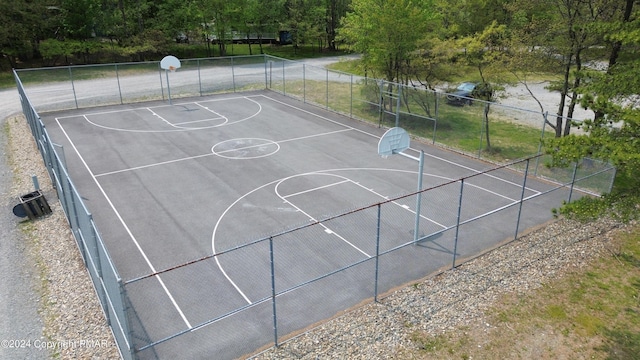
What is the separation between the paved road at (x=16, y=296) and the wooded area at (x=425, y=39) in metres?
11.3

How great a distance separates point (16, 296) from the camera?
1102 cm

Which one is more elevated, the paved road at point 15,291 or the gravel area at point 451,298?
the paved road at point 15,291

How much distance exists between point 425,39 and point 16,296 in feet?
71.5

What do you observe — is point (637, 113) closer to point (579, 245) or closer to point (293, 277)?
point (579, 245)

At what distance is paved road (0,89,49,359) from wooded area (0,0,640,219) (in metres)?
11.3

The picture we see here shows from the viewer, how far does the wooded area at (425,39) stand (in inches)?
399

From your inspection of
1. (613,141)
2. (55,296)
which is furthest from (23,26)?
(613,141)

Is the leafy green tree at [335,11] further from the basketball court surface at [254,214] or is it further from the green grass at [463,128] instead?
the basketball court surface at [254,214]

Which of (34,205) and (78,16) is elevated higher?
(78,16)

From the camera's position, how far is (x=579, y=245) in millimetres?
13367

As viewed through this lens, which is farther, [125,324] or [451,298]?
[451,298]

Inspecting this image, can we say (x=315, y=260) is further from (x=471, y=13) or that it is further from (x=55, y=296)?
(x=471, y=13)

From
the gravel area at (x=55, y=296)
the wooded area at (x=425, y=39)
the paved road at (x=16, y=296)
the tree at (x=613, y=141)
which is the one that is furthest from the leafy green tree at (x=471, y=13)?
the paved road at (x=16, y=296)

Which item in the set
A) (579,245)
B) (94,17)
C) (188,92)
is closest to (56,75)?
(188,92)
